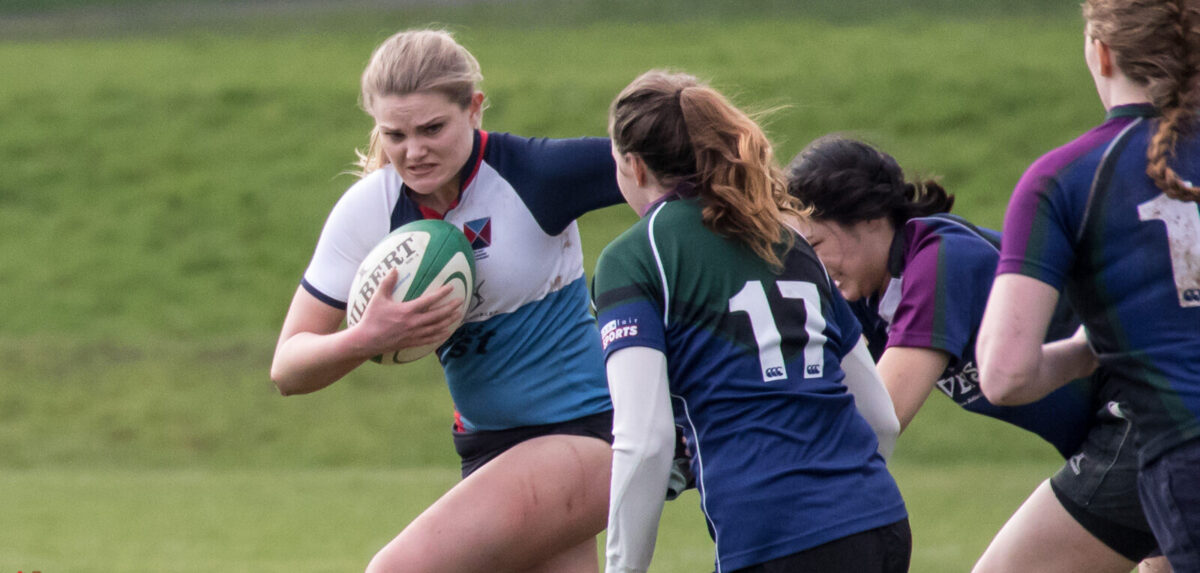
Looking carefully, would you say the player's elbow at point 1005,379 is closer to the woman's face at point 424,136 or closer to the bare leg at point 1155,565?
the bare leg at point 1155,565

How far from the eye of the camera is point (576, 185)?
4.14m

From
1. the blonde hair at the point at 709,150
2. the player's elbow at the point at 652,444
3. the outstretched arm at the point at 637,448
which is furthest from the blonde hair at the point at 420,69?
the player's elbow at the point at 652,444

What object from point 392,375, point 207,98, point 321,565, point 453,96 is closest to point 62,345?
point 392,375

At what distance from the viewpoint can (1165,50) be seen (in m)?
2.76

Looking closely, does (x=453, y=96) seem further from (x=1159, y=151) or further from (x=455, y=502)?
(x=1159, y=151)

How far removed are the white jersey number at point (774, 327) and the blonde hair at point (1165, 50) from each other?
0.78 m

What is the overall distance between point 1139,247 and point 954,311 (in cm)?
96

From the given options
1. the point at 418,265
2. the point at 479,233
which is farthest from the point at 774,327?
the point at 479,233

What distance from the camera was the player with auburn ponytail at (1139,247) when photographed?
8.93 ft

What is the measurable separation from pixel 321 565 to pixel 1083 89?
15.9m

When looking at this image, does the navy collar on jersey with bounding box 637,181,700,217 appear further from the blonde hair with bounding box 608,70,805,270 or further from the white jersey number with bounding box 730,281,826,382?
the white jersey number with bounding box 730,281,826,382

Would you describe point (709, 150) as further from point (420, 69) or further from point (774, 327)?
point (420, 69)

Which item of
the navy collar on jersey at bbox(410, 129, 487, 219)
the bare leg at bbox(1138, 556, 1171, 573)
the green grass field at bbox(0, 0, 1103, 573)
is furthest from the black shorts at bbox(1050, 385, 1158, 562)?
the green grass field at bbox(0, 0, 1103, 573)

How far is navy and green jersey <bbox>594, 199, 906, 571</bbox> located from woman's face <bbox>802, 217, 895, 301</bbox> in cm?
78
